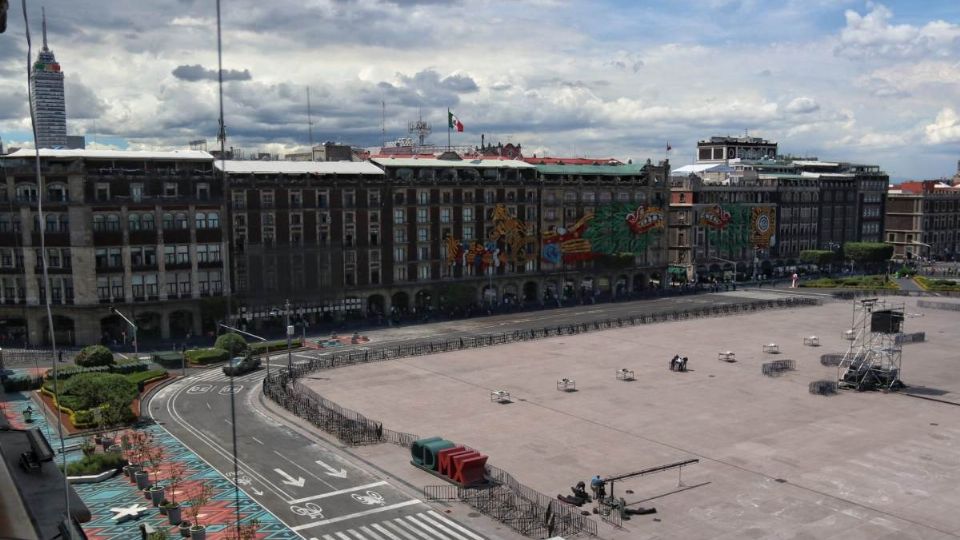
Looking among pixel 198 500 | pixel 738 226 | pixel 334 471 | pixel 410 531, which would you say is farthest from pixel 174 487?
pixel 738 226

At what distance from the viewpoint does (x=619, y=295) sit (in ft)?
472

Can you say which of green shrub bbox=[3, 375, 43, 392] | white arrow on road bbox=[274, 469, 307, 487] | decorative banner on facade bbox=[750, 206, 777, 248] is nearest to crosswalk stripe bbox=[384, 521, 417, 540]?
white arrow on road bbox=[274, 469, 307, 487]

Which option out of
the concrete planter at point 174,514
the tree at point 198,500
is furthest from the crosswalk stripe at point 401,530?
the concrete planter at point 174,514

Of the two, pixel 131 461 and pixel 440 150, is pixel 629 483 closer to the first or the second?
pixel 131 461

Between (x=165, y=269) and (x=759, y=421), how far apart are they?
2777 inches

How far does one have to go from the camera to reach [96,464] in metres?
50.5

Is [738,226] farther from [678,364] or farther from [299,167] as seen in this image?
[678,364]

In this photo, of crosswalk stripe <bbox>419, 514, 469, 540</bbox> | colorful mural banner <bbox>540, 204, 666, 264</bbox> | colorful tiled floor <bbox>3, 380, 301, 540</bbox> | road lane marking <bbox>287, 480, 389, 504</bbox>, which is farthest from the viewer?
colorful mural banner <bbox>540, 204, 666, 264</bbox>

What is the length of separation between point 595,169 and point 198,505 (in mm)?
109638

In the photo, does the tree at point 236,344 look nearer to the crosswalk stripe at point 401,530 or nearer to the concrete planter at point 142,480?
the concrete planter at point 142,480

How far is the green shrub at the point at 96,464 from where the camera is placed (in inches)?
1973

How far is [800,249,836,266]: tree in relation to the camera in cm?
17962

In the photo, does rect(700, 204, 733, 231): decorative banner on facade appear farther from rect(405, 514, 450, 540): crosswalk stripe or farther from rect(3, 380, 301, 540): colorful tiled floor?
rect(405, 514, 450, 540): crosswalk stripe

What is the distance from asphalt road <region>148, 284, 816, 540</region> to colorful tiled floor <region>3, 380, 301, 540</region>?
2.63 ft
